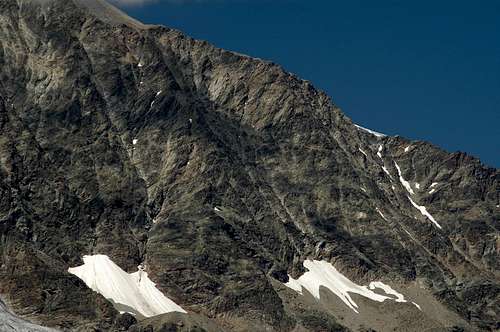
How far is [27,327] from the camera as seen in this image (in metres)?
152

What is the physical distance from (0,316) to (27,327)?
4443mm

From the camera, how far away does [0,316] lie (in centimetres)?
15462
